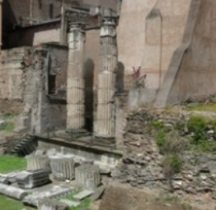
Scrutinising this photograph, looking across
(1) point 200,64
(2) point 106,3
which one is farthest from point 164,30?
(2) point 106,3

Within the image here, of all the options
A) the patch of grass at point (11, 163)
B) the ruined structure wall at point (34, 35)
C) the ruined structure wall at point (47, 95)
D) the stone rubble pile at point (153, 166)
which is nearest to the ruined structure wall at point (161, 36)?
the stone rubble pile at point (153, 166)

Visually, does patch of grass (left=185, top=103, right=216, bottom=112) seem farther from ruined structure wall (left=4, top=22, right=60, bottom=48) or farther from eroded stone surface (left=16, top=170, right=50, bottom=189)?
ruined structure wall (left=4, top=22, right=60, bottom=48)

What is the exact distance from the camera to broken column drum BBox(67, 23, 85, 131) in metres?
17.1

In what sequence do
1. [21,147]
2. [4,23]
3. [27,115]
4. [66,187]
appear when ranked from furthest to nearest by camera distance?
1. [4,23]
2. [27,115]
3. [21,147]
4. [66,187]

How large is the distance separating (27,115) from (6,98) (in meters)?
2.68

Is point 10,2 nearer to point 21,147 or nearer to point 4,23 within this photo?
point 4,23

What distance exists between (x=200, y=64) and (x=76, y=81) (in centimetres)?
796

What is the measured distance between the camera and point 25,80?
64.2ft

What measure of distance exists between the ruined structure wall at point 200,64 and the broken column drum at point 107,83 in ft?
18.6

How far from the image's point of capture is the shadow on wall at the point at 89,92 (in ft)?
62.6

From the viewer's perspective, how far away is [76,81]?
17125mm

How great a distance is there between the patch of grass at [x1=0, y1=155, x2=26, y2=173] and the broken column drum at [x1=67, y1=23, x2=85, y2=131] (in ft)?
8.83

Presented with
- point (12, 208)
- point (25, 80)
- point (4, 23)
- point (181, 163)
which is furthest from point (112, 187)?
point (4, 23)

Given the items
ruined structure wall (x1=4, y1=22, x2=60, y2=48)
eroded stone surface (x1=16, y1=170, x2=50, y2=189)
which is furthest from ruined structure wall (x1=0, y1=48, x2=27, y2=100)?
eroded stone surface (x1=16, y1=170, x2=50, y2=189)
